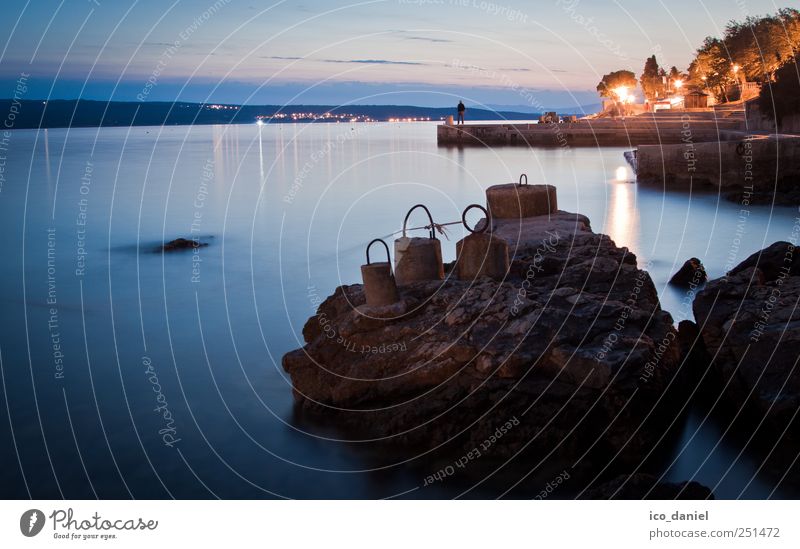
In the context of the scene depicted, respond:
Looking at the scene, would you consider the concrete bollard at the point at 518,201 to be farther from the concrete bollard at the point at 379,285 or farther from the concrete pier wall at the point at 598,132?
the concrete pier wall at the point at 598,132

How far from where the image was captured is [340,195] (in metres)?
26.6

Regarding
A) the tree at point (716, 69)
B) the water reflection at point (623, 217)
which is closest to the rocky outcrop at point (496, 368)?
the water reflection at point (623, 217)

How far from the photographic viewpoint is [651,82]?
290 feet

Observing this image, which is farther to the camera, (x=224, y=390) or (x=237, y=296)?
(x=237, y=296)

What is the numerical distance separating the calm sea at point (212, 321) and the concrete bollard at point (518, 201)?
6.95 ft

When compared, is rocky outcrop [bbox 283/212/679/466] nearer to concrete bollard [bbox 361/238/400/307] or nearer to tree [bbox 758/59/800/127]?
concrete bollard [bbox 361/238/400/307]

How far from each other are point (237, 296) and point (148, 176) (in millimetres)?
24322

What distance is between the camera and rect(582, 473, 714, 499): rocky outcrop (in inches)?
221

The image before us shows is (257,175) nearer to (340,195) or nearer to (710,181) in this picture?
(340,195)

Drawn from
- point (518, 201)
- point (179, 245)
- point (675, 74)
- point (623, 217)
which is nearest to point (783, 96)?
point (623, 217)

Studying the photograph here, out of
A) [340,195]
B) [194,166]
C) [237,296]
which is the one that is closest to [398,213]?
[340,195]

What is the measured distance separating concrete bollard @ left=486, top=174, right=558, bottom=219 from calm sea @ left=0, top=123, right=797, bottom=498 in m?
2.12

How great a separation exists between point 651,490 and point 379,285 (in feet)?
10.6
